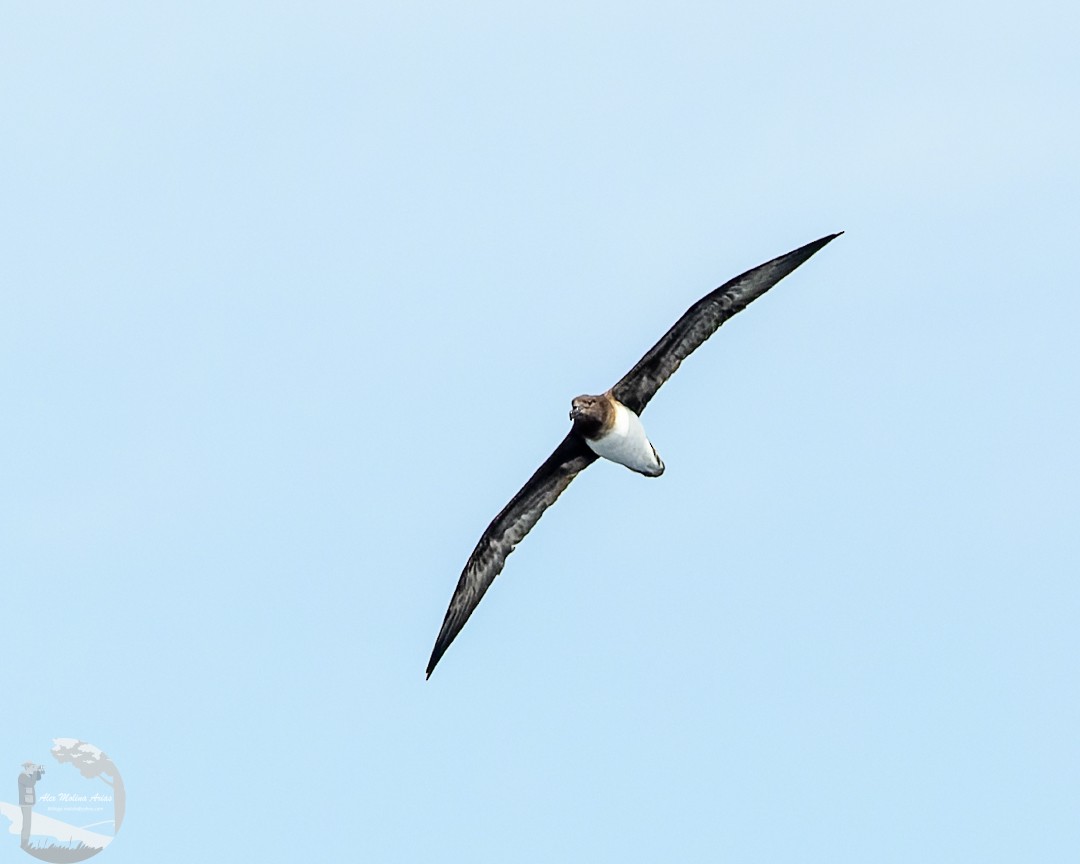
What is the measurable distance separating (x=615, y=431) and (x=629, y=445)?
0.43 metres

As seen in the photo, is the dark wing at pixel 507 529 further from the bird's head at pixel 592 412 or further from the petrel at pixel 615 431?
the bird's head at pixel 592 412

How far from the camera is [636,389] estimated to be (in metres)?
36.6

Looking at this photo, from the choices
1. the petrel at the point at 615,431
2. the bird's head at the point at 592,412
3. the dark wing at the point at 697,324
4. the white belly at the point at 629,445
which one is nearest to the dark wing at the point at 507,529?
the petrel at the point at 615,431

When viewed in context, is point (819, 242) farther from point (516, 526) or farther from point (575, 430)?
point (516, 526)

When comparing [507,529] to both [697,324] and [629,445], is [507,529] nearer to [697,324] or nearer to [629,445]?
[629,445]

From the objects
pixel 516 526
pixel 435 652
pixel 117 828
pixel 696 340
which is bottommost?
pixel 117 828

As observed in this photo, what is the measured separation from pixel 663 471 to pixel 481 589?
5081 millimetres

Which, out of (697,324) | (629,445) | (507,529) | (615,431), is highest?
(697,324)

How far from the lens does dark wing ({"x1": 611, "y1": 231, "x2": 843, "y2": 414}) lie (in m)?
35.4

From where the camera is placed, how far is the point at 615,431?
3625 centimetres

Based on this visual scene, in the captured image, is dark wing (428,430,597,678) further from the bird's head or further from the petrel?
the bird's head

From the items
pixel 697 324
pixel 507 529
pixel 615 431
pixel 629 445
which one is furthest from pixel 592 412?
pixel 507 529

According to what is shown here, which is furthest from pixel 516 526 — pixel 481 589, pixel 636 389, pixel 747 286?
pixel 747 286

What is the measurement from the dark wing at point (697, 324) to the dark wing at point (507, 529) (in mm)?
2015
